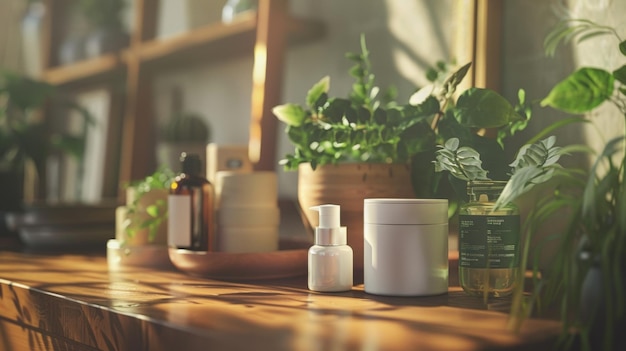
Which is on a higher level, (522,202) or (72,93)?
(72,93)

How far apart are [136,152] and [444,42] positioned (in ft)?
3.72

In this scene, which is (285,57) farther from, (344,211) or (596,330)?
(596,330)

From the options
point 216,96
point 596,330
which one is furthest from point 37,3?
point 596,330

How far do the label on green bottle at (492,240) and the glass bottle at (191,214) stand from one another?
0.51 metres

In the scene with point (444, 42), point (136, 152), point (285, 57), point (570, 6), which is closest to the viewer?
point (570, 6)

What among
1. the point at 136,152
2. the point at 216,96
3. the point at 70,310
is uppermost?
the point at 216,96

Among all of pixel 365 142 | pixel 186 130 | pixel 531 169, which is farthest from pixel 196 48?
pixel 531 169

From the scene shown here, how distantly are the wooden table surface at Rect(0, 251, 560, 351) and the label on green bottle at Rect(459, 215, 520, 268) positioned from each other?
0.19ft

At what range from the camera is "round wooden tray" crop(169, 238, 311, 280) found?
1.16 meters

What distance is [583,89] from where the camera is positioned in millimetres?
772

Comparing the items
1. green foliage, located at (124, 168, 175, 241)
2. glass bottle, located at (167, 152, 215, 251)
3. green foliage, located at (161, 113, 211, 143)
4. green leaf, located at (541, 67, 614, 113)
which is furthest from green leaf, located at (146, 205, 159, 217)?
green leaf, located at (541, 67, 614, 113)

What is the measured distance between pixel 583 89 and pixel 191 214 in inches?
29.2

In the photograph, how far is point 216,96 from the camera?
1989 millimetres

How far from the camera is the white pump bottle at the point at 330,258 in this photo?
100cm
